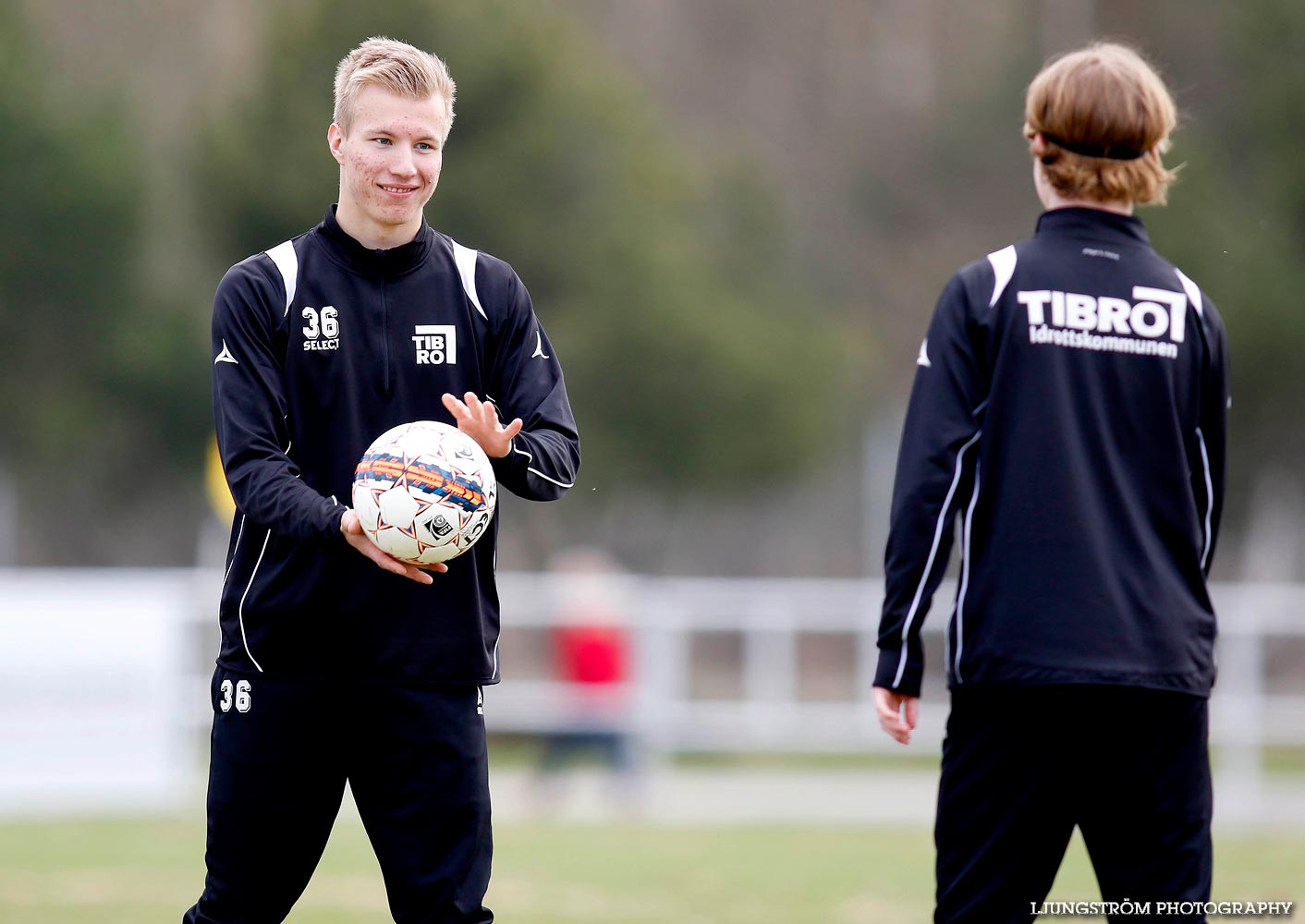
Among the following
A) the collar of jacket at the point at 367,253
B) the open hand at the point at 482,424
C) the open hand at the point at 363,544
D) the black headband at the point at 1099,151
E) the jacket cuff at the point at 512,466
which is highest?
the black headband at the point at 1099,151

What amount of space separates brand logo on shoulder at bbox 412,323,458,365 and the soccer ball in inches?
7.8

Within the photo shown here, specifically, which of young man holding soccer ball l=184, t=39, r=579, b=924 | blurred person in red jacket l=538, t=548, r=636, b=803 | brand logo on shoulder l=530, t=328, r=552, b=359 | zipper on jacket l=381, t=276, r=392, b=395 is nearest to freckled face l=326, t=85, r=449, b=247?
young man holding soccer ball l=184, t=39, r=579, b=924

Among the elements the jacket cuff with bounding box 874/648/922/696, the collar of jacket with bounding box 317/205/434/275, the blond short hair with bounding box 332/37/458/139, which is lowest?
the jacket cuff with bounding box 874/648/922/696

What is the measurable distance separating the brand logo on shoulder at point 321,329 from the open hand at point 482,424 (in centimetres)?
31

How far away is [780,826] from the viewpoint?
12898 millimetres

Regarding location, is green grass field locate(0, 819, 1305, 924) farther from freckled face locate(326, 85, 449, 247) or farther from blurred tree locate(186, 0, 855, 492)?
blurred tree locate(186, 0, 855, 492)

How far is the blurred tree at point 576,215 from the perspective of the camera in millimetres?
26000

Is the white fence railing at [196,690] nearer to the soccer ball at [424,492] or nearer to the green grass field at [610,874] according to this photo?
the green grass field at [610,874]

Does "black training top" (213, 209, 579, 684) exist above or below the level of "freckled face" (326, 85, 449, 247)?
below

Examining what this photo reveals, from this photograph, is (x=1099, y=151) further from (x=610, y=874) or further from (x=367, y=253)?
(x=610, y=874)

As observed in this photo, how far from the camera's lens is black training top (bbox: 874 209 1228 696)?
3977mm

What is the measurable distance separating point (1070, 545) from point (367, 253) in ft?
5.59

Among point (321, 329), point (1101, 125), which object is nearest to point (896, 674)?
point (1101, 125)

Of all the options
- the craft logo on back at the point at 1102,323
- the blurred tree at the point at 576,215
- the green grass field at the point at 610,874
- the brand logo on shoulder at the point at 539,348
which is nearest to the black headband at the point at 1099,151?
the craft logo on back at the point at 1102,323
